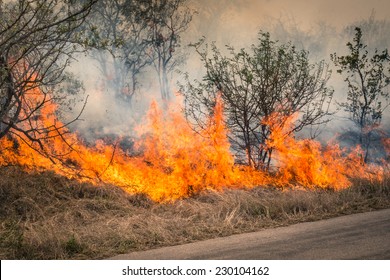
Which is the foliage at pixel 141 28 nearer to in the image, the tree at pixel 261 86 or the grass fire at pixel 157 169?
the grass fire at pixel 157 169

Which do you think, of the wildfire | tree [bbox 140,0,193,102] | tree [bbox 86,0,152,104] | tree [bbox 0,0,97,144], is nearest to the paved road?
tree [bbox 0,0,97,144]

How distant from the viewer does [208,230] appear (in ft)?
27.9

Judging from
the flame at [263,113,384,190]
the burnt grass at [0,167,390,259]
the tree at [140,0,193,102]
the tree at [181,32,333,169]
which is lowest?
the burnt grass at [0,167,390,259]

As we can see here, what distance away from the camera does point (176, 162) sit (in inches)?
491

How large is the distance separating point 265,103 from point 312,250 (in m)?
8.90

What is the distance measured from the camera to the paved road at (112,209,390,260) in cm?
623

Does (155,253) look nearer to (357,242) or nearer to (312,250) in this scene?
(312,250)

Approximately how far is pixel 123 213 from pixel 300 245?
5043 mm

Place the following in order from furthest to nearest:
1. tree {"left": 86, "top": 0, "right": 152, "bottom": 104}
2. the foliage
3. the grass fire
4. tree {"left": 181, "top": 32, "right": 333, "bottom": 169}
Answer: tree {"left": 86, "top": 0, "right": 152, "bottom": 104} < the foliage < tree {"left": 181, "top": 32, "right": 333, "bottom": 169} < the grass fire

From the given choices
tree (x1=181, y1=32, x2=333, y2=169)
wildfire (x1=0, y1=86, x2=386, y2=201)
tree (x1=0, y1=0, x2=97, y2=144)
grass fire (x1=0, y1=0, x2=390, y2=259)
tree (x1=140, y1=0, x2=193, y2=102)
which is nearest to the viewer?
tree (x1=0, y1=0, x2=97, y2=144)

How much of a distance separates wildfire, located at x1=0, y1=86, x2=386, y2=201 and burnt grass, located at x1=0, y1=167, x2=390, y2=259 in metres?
0.51

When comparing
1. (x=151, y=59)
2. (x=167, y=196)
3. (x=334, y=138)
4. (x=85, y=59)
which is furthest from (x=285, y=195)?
(x=85, y=59)

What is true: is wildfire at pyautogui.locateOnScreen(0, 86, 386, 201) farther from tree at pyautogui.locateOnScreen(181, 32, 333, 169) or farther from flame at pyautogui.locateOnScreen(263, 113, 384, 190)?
tree at pyautogui.locateOnScreen(181, 32, 333, 169)

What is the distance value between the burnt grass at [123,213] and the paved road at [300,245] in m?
0.58
